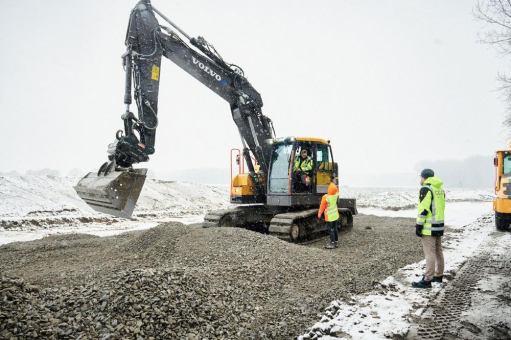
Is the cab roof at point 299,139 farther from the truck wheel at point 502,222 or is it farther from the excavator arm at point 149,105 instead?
the truck wheel at point 502,222

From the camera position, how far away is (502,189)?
34.5 feet

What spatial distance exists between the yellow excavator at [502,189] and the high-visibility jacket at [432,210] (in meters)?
6.78

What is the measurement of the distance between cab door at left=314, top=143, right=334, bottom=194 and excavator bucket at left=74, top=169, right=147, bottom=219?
5.23m

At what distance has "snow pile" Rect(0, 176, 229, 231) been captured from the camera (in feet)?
42.5

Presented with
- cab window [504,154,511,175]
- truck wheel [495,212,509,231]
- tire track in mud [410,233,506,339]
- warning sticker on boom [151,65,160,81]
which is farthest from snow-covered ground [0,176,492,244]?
tire track in mud [410,233,506,339]

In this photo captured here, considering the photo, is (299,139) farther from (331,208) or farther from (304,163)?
(331,208)

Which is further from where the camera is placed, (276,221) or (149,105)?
(276,221)

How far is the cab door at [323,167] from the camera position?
9.63 meters

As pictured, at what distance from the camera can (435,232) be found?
208 inches

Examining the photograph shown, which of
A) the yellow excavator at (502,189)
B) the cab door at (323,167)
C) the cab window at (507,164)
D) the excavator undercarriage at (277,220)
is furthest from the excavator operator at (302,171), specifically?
the cab window at (507,164)

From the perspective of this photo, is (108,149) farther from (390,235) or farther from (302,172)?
(390,235)

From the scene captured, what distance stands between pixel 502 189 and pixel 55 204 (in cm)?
1701

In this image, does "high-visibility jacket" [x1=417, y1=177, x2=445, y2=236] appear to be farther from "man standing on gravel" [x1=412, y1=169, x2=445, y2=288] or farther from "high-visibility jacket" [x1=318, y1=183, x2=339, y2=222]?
"high-visibility jacket" [x1=318, y1=183, x2=339, y2=222]

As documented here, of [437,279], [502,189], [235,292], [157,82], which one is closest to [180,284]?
[235,292]
